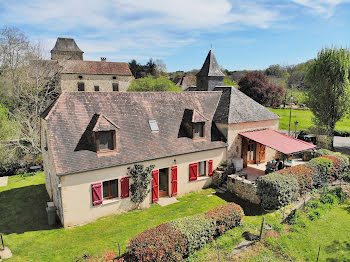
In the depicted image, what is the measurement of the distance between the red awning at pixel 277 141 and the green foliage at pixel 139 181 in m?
11.3

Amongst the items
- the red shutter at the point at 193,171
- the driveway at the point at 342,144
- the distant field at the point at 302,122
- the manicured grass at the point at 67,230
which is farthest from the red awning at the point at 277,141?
the distant field at the point at 302,122

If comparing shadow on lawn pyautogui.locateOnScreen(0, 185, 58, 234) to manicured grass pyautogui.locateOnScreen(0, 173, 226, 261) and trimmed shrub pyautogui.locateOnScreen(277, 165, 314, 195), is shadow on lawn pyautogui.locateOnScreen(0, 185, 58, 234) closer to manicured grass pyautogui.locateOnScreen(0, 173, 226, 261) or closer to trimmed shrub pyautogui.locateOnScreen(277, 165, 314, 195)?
manicured grass pyautogui.locateOnScreen(0, 173, 226, 261)

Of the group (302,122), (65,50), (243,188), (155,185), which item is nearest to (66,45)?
(65,50)

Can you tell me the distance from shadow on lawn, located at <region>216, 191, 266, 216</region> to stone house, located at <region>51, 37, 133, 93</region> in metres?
46.9

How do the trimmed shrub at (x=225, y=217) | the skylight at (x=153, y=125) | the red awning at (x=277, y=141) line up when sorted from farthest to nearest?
1. the red awning at (x=277, y=141)
2. the skylight at (x=153, y=125)
3. the trimmed shrub at (x=225, y=217)

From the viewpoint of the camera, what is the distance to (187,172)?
21.5 meters

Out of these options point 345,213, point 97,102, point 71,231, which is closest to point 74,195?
point 71,231

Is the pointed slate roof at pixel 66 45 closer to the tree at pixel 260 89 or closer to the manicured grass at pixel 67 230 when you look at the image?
the tree at pixel 260 89

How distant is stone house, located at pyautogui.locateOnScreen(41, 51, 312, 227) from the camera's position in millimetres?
16656

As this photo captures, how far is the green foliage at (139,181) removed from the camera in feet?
60.2

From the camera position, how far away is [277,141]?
2391 cm

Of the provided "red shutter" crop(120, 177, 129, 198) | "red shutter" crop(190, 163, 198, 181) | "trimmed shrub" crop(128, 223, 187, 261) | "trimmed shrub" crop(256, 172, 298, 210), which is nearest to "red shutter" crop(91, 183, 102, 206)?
"red shutter" crop(120, 177, 129, 198)

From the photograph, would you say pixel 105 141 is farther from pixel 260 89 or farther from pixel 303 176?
pixel 260 89

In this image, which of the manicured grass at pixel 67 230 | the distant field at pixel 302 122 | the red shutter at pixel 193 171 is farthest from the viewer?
the distant field at pixel 302 122
